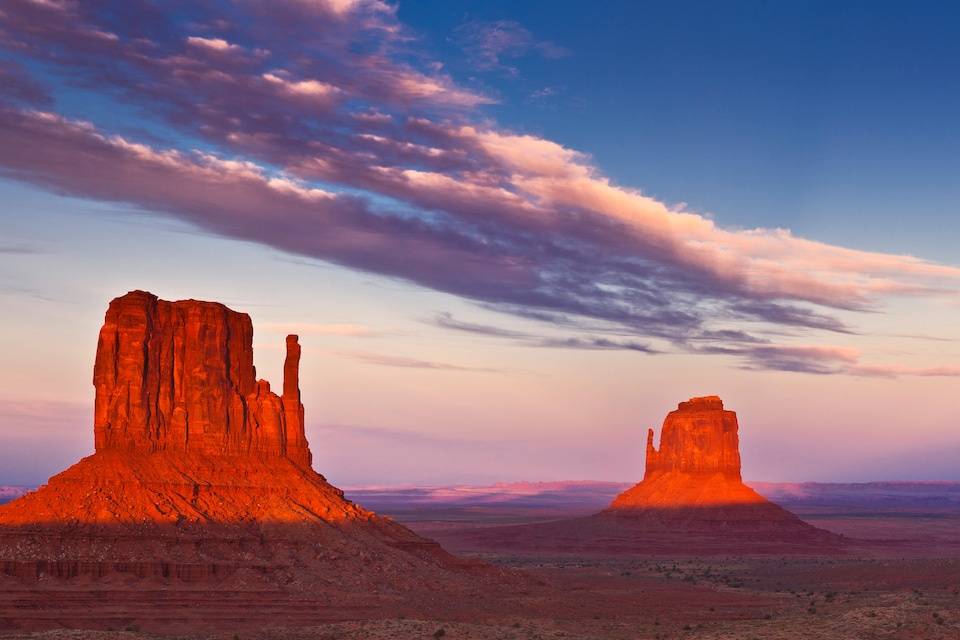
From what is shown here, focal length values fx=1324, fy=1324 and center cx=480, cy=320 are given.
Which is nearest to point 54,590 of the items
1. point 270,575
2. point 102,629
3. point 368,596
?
point 102,629

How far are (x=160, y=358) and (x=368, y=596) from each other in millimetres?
23428

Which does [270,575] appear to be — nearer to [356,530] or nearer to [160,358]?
[356,530]

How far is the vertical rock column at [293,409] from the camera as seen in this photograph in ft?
322

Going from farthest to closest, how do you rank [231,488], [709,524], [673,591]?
[709,524], [673,591], [231,488]

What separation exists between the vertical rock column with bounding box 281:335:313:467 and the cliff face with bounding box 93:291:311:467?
0.30ft

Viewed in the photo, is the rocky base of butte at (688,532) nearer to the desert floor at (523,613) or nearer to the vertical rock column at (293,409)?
the desert floor at (523,613)

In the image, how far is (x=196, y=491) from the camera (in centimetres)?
8800

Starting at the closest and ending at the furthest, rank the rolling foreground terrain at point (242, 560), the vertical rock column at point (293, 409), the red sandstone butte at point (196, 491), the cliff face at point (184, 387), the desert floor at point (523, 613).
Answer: the desert floor at point (523, 613) < the rolling foreground terrain at point (242, 560) < the red sandstone butte at point (196, 491) < the cliff face at point (184, 387) < the vertical rock column at point (293, 409)

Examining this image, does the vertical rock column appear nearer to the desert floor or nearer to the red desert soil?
the red desert soil

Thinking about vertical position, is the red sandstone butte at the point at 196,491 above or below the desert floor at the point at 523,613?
above

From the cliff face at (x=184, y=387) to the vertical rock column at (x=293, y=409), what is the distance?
90mm

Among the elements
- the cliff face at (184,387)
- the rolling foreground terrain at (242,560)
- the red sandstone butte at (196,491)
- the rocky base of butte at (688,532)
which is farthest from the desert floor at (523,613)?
the rocky base of butte at (688,532)

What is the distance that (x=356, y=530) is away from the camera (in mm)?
91125

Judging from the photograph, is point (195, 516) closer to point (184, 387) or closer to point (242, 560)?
point (242, 560)
